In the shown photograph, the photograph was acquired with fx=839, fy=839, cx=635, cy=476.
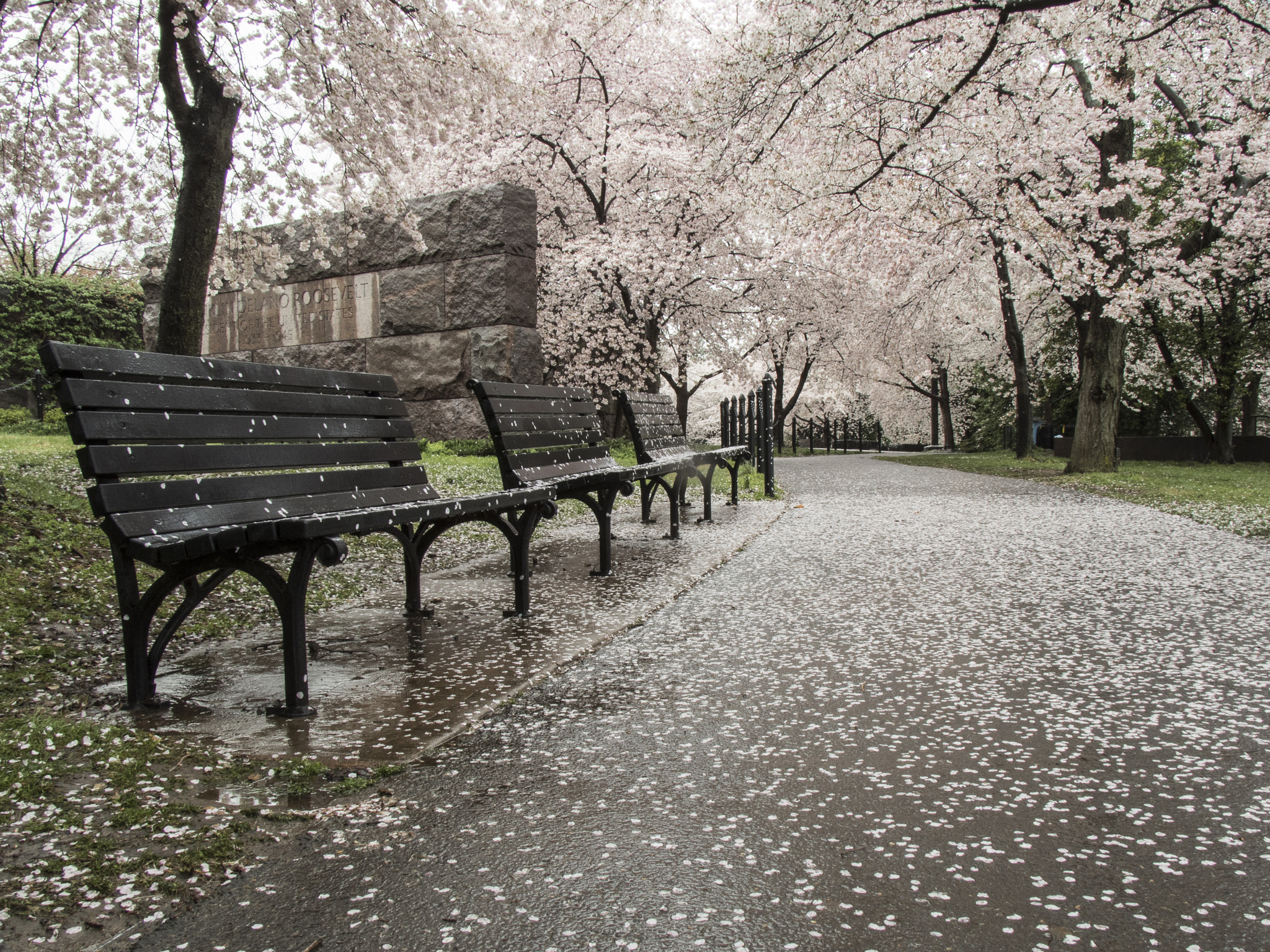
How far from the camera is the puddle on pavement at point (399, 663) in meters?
2.46

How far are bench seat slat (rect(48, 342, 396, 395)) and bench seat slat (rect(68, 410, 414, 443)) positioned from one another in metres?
0.14

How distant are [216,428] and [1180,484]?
511 inches

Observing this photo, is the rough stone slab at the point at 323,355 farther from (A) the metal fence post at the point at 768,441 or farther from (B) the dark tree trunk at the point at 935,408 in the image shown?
(B) the dark tree trunk at the point at 935,408

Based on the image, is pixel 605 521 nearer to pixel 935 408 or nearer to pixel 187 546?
pixel 187 546

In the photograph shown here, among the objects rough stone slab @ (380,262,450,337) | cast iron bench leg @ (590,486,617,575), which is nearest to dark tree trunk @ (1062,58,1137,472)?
rough stone slab @ (380,262,450,337)

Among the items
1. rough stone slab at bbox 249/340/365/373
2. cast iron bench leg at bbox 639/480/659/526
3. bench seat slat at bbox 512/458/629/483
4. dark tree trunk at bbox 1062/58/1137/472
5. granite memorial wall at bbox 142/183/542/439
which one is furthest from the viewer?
dark tree trunk at bbox 1062/58/1137/472

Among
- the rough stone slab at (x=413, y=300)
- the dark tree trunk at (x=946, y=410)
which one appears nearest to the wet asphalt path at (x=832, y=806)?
the rough stone slab at (x=413, y=300)

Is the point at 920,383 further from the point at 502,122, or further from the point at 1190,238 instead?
the point at 502,122

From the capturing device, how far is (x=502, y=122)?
16.8 metres

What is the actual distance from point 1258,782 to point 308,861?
2.33m

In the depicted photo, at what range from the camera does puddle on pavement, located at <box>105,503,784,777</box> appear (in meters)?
2.46

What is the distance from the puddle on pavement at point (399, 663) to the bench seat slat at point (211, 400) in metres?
0.98

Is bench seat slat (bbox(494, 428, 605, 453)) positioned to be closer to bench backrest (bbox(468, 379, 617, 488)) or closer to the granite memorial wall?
bench backrest (bbox(468, 379, 617, 488))

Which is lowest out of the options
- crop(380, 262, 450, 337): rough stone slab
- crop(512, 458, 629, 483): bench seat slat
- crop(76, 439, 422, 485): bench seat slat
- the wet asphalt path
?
the wet asphalt path
